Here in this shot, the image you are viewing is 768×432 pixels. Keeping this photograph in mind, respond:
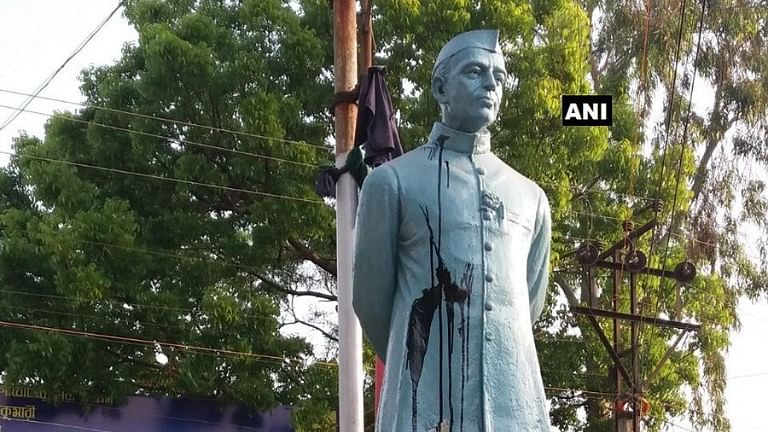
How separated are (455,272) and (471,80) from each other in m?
0.63

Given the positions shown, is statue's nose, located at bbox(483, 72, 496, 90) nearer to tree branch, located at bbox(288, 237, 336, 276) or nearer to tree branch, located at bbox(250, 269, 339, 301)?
tree branch, located at bbox(288, 237, 336, 276)

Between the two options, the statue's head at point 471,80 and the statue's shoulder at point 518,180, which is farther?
the statue's shoulder at point 518,180

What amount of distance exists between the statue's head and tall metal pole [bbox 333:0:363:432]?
14.3ft

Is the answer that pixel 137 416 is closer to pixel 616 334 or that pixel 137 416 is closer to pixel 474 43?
pixel 616 334

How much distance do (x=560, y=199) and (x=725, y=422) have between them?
540cm

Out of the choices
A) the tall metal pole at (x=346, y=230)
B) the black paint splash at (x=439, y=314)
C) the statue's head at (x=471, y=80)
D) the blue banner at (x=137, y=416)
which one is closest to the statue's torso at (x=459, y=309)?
the black paint splash at (x=439, y=314)

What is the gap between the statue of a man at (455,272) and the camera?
3645 mm

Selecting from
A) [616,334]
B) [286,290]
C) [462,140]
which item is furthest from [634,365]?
[462,140]

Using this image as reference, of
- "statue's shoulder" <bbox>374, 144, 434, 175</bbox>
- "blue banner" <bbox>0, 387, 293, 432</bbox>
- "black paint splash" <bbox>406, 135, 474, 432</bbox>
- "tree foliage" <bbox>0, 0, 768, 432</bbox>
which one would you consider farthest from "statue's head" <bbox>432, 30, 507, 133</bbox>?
"blue banner" <bbox>0, 387, 293, 432</bbox>

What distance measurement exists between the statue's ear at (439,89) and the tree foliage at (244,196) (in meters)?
9.90

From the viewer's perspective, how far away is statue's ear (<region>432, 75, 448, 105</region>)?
3980 millimetres

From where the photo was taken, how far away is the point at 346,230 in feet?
28.0

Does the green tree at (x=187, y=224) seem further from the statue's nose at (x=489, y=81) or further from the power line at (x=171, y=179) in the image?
the statue's nose at (x=489, y=81)

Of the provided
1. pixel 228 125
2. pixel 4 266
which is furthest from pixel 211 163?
pixel 4 266
